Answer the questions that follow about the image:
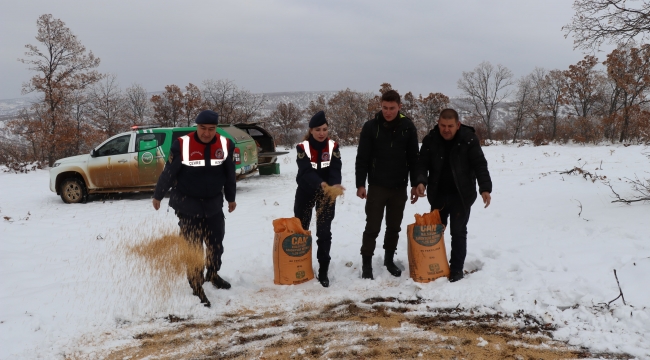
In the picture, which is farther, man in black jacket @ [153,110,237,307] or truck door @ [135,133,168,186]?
truck door @ [135,133,168,186]

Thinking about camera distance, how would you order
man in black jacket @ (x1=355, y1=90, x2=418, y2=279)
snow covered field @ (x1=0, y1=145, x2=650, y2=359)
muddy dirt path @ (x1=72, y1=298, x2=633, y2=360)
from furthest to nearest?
man in black jacket @ (x1=355, y1=90, x2=418, y2=279), snow covered field @ (x1=0, y1=145, x2=650, y2=359), muddy dirt path @ (x1=72, y1=298, x2=633, y2=360)

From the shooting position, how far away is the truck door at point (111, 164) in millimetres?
9242

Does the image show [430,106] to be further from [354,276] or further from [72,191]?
[354,276]

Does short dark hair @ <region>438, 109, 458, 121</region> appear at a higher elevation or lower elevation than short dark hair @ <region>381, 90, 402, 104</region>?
lower

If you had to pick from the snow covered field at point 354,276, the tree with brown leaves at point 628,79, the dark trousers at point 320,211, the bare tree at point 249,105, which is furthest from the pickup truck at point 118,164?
the bare tree at point 249,105

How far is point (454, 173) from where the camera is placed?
3.90 meters

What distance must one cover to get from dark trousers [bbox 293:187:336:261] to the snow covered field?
0.45m

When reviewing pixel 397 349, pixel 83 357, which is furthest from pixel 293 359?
pixel 83 357

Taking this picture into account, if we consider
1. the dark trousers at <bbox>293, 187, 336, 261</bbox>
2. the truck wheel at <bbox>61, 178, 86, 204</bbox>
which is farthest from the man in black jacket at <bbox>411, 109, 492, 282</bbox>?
the truck wheel at <bbox>61, 178, 86, 204</bbox>

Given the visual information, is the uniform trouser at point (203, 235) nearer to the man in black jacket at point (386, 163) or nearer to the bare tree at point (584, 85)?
the man in black jacket at point (386, 163)

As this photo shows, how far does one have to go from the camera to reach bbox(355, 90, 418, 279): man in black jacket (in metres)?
3.96

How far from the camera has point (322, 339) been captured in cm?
304

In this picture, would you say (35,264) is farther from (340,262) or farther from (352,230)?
(352,230)

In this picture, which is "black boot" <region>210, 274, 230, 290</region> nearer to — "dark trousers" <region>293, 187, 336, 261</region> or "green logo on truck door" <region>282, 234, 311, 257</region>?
"green logo on truck door" <region>282, 234, 311, 257</region>
